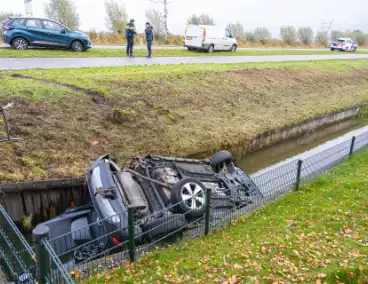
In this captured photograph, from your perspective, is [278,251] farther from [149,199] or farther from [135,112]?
[135,112]

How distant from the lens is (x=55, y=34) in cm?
1778

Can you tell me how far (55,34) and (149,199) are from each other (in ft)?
47.4

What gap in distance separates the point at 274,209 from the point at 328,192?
5.22 ft

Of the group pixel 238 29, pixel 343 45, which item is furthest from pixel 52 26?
pixel 238 29

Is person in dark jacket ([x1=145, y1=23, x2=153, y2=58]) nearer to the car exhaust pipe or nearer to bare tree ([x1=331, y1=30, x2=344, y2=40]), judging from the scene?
the car exhaust pipe

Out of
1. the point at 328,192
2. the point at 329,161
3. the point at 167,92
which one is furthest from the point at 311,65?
the point at 328,192

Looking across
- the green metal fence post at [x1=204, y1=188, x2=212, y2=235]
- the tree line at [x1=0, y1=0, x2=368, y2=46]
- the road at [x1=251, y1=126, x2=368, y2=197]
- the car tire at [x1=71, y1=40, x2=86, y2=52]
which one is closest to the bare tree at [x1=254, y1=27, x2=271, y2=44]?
the tree line at [x1=0, y1=0, x2=368, y2=46]

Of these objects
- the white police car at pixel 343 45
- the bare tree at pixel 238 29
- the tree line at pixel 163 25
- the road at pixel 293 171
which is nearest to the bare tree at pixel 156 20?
the tree line at pixel 163 25

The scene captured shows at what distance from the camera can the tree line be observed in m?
34.9

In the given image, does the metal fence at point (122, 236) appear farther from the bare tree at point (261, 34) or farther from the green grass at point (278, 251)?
the bare tree at point (261, 34)

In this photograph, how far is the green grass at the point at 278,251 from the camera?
4707 millimetres

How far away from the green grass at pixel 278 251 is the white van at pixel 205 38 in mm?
19091

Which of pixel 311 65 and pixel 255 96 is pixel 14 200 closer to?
pixel 255 96

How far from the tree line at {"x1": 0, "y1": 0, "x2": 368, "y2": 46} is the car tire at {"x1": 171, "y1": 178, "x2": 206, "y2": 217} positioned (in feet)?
96.6
